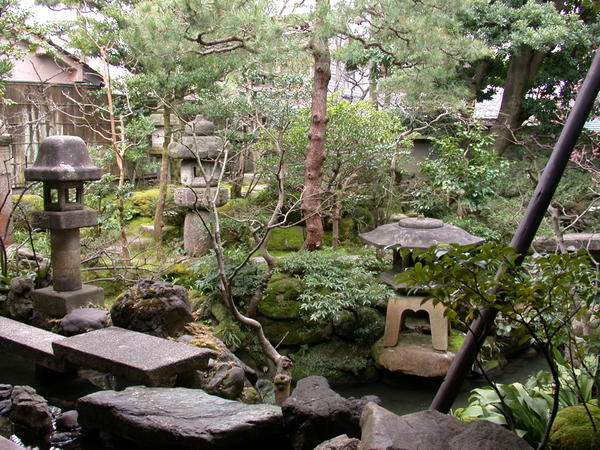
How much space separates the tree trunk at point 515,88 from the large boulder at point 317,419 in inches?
427

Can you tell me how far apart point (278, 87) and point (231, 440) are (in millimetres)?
7369

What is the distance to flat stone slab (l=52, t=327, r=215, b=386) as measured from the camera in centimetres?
433

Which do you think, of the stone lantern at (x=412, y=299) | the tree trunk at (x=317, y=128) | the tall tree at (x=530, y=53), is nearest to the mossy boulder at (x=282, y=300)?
the stone lantern at (x=412, y=299)

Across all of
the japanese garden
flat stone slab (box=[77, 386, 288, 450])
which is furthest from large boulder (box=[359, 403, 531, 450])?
→ flat stone slab (box=[77, 386, 288, 450])

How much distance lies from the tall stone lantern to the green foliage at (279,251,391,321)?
2564 millimetres

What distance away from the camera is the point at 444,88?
1177 cm

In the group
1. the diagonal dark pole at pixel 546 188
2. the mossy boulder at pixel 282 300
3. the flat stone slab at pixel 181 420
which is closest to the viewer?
the diagonal dark pole at pixel 546 188

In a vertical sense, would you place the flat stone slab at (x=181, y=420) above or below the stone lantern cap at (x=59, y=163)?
below

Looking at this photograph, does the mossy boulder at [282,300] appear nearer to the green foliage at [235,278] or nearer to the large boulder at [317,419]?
the green foliage at [235,278]

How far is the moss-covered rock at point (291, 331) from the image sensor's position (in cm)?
768

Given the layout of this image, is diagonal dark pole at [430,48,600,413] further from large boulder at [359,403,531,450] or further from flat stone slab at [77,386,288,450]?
flat stone slab at [77,386,288,450]

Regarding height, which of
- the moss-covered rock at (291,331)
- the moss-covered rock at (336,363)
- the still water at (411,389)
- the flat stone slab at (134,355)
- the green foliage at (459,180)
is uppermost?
the green foliage at (459,180)

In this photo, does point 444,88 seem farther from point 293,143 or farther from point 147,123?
point 147,123

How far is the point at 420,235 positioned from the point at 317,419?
3935mm
